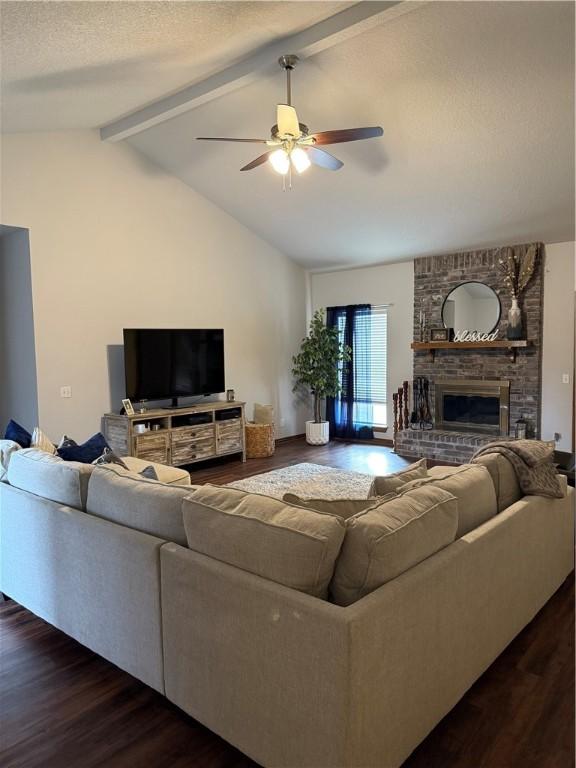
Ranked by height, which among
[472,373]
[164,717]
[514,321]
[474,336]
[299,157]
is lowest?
[164,717]

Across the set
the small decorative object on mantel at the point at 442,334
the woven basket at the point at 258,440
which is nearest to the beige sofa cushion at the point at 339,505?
the woven basket at the point at 258,440

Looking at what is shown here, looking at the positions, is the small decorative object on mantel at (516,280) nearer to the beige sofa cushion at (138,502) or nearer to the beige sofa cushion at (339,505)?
the beige sofa cushion at (339,505)

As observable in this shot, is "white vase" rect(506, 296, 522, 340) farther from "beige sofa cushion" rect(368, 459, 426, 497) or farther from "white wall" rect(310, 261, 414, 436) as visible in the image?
"beige sofa cushion" rect(368, 459, 426, 497)

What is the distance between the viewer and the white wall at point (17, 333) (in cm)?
494

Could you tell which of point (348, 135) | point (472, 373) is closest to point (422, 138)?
point (348, 135)

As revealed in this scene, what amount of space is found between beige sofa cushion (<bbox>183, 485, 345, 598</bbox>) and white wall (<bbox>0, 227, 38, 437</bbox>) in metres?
3.79

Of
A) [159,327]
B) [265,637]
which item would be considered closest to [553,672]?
[265,637]

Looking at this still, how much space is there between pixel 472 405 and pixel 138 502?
5440 millimetres

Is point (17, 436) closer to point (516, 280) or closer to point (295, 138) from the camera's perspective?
point (295, 138)

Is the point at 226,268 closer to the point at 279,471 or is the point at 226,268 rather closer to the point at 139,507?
the point at 279,471

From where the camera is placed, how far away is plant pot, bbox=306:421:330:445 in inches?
293

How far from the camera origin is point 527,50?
341 centimetres

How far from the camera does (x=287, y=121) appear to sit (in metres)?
3.36

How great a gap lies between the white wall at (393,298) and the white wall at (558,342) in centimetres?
177
